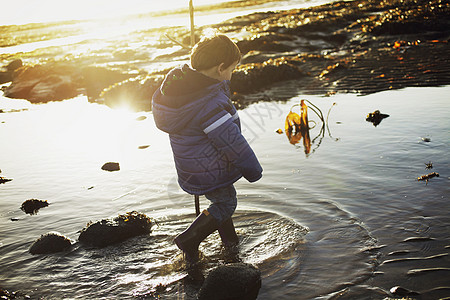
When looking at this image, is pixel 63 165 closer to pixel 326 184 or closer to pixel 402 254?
pixel 326 184

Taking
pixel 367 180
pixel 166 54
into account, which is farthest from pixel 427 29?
pixel 367 180

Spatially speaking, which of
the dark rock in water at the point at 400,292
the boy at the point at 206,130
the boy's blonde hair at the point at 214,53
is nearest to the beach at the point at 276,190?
the dark rock in water at the point at 400,292

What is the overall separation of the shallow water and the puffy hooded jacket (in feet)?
2.85

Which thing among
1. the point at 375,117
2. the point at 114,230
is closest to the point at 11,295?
the point at 114,230

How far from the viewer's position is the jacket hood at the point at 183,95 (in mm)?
3557

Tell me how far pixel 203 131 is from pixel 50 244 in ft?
6.62

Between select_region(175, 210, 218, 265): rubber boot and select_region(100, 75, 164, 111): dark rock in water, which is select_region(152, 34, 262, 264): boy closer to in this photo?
select_region(175, 210, 218, 265): rubber boot

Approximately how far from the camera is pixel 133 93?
13.1 meters

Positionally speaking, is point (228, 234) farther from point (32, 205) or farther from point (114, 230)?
point (32, 205)

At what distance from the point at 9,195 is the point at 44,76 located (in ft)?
40.1

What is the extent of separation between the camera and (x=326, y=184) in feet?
17.9

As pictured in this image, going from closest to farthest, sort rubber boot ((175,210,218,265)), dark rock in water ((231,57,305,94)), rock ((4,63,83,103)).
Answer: rubber boot ((175,210,218,265))
dark rock in water ((231,57,305,94))
rock ((4,63,83,103))

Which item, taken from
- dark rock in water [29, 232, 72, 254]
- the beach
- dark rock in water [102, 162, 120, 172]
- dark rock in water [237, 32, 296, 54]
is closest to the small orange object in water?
the beach

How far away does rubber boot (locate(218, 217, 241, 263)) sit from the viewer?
412 centimetres
